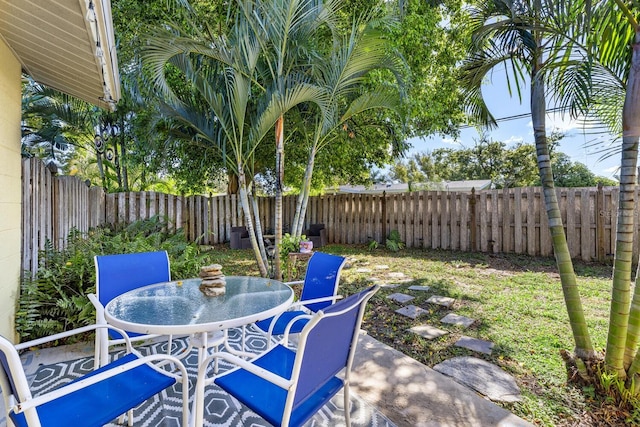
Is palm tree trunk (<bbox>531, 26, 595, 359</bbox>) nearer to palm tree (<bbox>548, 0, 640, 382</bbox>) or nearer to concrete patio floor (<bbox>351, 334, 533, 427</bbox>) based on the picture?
palm tree (<bbox>548, 0, 640, 382</bbox>)

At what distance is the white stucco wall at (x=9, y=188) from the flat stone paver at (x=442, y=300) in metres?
4.03

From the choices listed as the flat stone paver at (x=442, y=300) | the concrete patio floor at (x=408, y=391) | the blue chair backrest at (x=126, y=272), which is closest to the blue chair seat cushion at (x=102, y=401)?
the blue chair backrest at (x=126, y=272)

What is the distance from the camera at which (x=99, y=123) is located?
757 centimetres

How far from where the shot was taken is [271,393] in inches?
55.5

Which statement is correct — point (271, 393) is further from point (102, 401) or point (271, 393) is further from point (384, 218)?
point (384, 218)

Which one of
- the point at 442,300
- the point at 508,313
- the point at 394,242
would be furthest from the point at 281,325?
the point at 394,242

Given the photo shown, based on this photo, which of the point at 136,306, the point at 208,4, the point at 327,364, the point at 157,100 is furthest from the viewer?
the point at 208,4

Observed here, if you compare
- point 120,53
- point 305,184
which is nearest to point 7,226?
point 120,53

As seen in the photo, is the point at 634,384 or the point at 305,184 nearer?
the point at 634,384

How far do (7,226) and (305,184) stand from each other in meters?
3.33

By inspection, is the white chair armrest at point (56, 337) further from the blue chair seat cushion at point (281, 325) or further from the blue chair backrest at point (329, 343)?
the blue chair backrest at point (329, 343)

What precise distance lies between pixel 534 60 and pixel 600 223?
4.53 meters

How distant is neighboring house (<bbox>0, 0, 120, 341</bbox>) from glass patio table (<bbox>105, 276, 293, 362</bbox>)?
1445 mm

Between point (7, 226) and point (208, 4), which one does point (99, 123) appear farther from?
point (7, 226)
